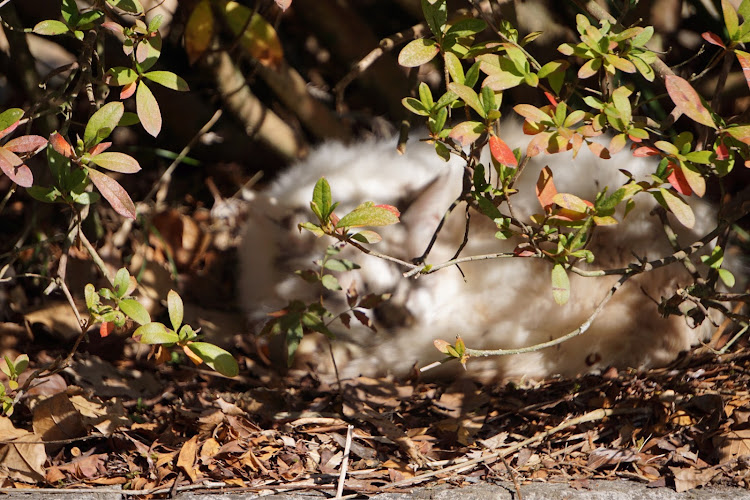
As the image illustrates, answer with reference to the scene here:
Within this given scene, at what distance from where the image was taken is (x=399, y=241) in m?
2.31

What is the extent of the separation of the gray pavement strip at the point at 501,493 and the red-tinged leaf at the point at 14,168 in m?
0.71

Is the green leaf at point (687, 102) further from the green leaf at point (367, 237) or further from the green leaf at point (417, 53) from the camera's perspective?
the green leaf at point (367, 237)

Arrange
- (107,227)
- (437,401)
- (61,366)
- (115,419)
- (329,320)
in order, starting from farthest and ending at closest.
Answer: (107,227), (329,320), (437,401), (115,419), (61,366)

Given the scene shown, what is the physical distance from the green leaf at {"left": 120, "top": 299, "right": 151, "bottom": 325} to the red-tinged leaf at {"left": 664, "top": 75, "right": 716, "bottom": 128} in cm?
118

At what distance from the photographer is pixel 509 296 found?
227 cm

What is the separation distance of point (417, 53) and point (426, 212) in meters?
0.86

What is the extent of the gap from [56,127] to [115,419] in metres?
0.94

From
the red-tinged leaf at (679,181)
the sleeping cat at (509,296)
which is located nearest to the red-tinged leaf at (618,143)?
the red-tinged leaf at (679,181)

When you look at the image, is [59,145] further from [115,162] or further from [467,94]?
[467,94]

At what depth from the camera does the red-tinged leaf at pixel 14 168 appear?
1.30m

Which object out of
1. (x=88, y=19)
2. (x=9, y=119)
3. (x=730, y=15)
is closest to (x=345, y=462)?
(x=9, y=119)

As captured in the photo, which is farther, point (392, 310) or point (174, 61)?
point (174, 61)

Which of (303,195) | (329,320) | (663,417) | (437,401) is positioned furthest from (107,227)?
(663,417)

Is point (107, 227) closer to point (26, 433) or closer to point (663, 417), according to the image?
point (26, 433)
